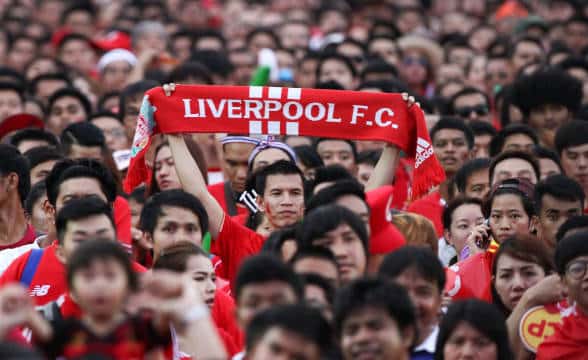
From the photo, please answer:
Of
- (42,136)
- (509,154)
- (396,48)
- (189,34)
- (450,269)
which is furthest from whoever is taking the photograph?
(189,34)

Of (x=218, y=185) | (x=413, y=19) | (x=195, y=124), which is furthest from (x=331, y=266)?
(x=413, y=19)

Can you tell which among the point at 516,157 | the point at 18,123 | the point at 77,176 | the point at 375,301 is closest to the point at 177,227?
the point at 77,176

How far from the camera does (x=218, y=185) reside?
10.5 metres

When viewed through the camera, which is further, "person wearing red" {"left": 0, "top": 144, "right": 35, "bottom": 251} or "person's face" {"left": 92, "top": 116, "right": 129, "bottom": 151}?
"person's face" {"left": 92, "top": 116, "right": 129, "bottom": 151}

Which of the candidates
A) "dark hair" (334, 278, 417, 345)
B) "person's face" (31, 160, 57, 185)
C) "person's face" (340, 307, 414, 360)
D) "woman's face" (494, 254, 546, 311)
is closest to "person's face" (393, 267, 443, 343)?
"dark hair" (334, 278, 417, 345)

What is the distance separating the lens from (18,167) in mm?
9453

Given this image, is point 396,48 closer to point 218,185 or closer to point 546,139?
point 546,139

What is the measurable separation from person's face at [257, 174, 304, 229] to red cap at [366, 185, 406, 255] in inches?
39.6

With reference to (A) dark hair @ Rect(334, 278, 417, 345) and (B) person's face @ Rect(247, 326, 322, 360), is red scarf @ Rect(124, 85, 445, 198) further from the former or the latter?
(B) person's face @ Rect(247, 326, 322, 360)

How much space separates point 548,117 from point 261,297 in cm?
730

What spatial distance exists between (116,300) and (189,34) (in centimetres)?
1273

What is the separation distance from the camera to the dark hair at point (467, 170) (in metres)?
10.6

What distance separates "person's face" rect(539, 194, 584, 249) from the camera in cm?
959

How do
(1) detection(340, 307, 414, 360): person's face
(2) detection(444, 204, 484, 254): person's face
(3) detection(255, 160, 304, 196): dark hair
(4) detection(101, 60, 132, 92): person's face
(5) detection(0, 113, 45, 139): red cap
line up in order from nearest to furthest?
(1) detection(340, 307, 414, 360): person's face → (3) detection(255, 160, 304, 196): dark hair → (2) detection(444, 204, 484, 254): person's face → (5) detection(0, 113, 45, 139): red cap → (4) detection(101, 60, 132, 92): person's face
